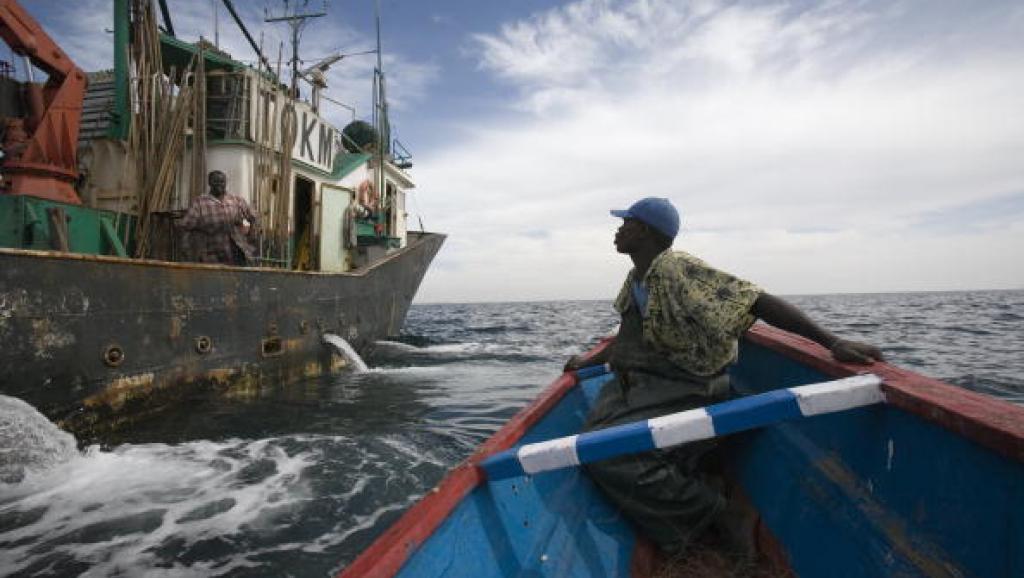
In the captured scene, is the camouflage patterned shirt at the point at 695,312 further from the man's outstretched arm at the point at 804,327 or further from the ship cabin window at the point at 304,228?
the ship cabin window at the point at 304,228

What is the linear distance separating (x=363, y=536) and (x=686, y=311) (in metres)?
2.22

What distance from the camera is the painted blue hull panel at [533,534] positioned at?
1.58 meters

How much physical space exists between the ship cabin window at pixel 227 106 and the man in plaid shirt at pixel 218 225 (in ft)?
5.44

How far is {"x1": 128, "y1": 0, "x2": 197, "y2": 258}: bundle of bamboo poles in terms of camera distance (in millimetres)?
6945

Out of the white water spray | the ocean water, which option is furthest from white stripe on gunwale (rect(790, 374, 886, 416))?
the white water spray

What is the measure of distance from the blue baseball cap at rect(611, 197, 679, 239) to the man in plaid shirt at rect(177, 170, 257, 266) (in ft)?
18.6

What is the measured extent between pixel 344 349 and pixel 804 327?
7.15m

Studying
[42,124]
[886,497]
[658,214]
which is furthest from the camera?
[42,124]

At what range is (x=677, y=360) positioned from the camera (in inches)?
98.0

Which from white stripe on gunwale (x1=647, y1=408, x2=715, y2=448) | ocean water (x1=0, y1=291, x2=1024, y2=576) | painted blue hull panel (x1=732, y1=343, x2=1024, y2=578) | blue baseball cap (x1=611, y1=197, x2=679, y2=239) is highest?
blue baseball cap (x1=611, y1=197, x2=679, y2=239)

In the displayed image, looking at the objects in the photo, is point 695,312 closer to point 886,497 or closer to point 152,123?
point 886,497

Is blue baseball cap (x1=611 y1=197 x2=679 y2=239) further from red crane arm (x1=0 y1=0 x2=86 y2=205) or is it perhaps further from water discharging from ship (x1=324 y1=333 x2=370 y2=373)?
water discharging from ship (x1=324 y1=333 x2=370 y2=373)

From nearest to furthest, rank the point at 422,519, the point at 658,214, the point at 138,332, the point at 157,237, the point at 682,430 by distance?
the point at 422,519
the point at 682,430
the point at 658,214
the point at 138,332
the point at 157,237

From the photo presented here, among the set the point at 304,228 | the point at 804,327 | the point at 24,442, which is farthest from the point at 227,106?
the point at 804,327
